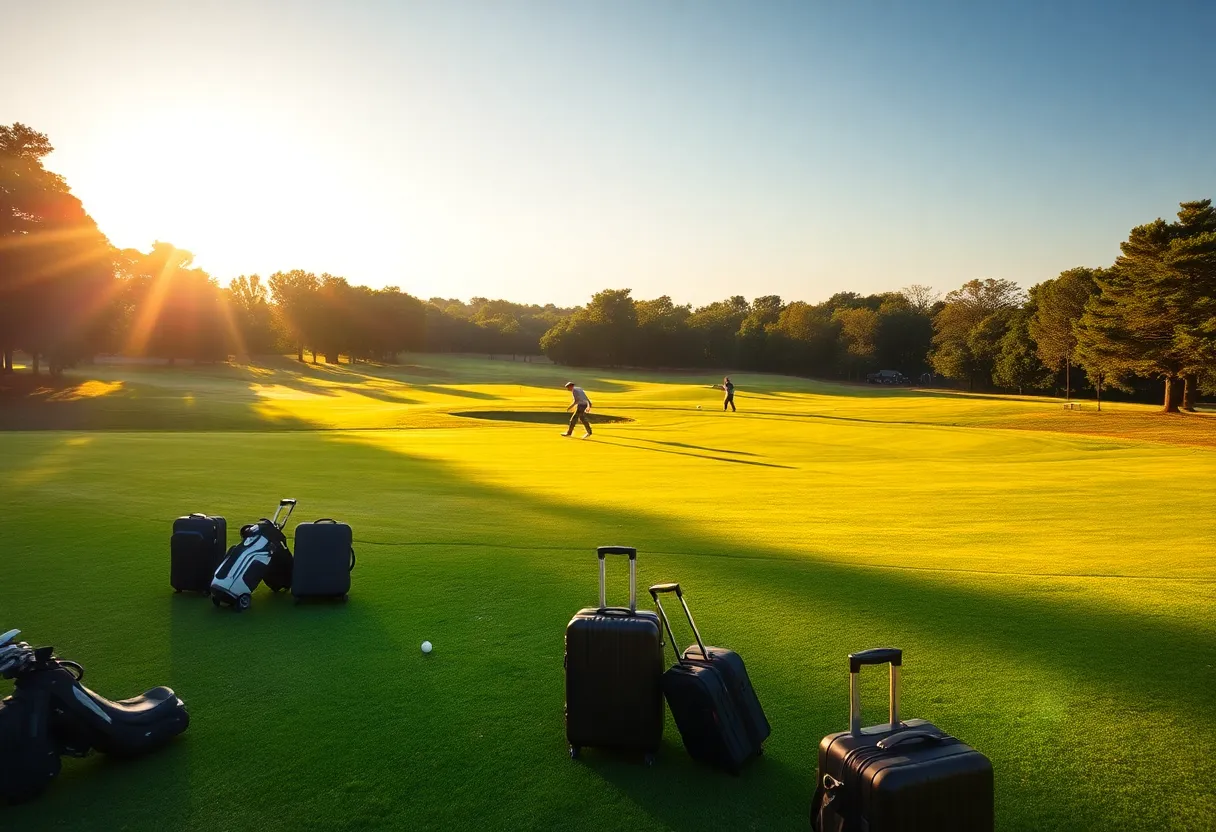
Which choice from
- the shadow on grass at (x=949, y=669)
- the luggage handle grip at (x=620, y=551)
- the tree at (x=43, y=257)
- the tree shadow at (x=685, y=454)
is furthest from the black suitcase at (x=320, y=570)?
the tree at (x=43, y=257)

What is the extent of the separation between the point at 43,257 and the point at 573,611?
184ft

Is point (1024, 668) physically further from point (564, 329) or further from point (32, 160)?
point (564, 329)

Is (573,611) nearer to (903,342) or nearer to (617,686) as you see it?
(617,686)

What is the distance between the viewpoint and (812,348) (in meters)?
120

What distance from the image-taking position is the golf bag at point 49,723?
5141mm

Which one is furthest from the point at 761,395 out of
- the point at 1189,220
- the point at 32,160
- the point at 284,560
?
the point at 284,560

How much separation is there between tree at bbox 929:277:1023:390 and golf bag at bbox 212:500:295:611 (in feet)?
335

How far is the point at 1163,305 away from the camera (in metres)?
45.8

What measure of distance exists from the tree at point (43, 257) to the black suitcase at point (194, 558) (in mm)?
50422

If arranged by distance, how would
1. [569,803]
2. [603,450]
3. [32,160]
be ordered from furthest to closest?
[32,160], [603,450], [569,803]

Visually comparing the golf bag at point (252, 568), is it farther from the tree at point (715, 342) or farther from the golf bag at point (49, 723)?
the tree at point (715, 342)

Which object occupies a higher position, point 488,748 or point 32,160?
point 32,160

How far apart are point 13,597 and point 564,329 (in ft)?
372

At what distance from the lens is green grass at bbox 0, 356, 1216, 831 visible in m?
5.13
